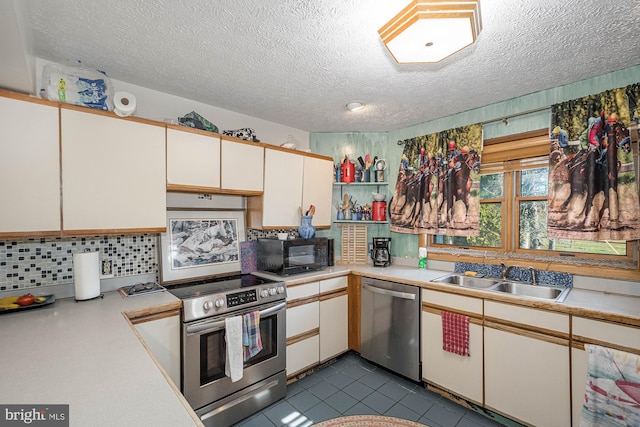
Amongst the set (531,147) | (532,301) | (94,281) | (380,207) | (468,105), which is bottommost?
(532,301)

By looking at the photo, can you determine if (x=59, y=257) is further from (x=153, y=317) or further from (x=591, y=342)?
(x=591, y=342)

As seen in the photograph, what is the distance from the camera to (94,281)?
1.82m

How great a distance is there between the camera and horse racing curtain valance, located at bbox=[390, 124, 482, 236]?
258 centimetres

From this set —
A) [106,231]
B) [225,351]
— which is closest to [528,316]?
[225,351]

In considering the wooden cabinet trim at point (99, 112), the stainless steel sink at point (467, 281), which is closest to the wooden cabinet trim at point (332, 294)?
the stainless steel sink at point (467, 281)

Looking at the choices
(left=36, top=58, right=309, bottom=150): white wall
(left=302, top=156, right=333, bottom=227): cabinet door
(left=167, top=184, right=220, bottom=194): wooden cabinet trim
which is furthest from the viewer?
(left=302, top=156, right=333, bottom=227): cabinet door

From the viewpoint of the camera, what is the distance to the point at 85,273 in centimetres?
177

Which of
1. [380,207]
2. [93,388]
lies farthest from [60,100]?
[380,207]

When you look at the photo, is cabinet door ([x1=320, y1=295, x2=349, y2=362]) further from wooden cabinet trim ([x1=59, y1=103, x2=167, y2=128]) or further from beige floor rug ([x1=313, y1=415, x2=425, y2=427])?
wooden cabinet trim ([x1=59, y1=103, x2=167, y2=128])

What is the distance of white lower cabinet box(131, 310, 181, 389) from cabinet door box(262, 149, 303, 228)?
A: 3.62 ft

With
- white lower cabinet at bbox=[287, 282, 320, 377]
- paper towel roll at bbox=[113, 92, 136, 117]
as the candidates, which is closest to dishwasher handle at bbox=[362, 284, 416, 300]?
white lower cabinet at bbox=[287, 282, 320, 377]

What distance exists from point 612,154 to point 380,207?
73.2 inches

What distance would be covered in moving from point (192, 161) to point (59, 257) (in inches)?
41.8

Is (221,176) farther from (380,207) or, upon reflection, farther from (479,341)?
(479,341)
